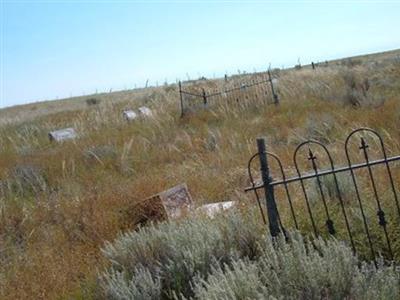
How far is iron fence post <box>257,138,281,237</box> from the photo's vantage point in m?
3.61

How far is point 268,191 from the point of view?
3.63 meters

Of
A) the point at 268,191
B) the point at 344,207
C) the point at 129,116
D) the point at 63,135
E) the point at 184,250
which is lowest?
the point at 344,207

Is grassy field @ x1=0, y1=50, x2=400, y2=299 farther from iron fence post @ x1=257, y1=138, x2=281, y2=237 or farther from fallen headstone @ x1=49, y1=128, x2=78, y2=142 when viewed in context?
iron fence post @ x1=257, y1=138, x2=281, y2=237

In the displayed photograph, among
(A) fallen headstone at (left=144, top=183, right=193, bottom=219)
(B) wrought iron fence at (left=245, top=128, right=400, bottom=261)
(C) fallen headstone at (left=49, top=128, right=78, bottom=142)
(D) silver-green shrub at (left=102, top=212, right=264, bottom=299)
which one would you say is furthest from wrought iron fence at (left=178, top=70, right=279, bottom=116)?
(D) silver-green shrub at (left=102, top=212, right=264, bottom=299)

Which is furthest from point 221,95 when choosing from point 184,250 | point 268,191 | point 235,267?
point 235,267

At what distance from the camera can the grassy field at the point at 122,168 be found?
4.68 meters

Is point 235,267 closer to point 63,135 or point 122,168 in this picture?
point 122,168

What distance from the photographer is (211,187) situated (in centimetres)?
635

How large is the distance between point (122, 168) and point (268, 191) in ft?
18.1

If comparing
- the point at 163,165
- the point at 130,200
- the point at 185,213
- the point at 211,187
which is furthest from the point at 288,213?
the point at 163,165

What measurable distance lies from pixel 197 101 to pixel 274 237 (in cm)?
1239

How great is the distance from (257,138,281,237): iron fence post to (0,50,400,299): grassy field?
469 millimetres

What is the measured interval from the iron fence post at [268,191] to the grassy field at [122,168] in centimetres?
47

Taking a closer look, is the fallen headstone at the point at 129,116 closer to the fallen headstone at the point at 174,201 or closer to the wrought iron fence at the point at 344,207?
the fallen headstone at the point at 174,201
